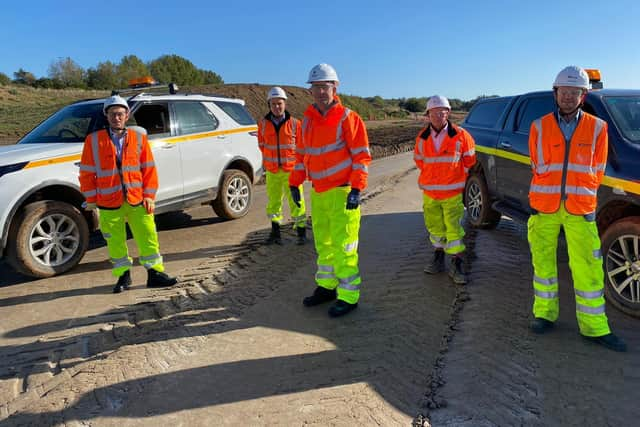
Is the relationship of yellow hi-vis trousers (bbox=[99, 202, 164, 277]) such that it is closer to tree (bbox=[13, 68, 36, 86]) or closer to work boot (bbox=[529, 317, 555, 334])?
work boot (bbox=[529, 317, 555, 334])

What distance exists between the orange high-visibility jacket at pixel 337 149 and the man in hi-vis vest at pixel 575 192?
1433 mm

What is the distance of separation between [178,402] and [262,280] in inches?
84.3

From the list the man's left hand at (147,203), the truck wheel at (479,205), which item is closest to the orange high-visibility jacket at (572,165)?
the truck wheel at (479,205)

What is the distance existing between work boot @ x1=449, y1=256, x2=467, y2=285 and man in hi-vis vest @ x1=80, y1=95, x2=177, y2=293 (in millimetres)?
3161

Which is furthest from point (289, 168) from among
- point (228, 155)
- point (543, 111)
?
point (543, 111)

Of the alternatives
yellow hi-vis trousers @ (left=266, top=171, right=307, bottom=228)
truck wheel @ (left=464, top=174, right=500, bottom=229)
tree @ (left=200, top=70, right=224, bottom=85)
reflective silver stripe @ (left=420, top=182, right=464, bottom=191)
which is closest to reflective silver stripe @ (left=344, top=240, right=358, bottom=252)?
reflective silver stripe @ (left=420, top=182, right=464, bottom=191)

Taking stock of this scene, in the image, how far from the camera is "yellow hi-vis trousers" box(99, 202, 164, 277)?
4527mm

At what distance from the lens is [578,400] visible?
2.75 metres

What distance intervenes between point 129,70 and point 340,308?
61.3 m

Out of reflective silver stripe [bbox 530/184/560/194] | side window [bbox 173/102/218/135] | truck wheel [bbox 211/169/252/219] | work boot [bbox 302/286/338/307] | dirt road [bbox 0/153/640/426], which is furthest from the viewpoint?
truck wheel [bbox 211/169/252/219]

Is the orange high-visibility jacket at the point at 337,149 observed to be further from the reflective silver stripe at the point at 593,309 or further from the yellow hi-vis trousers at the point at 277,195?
the yellow hi-vis trousers at the point at 277,195

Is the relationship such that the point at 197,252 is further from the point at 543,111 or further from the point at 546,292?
the point at 543,111

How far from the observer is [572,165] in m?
3.38

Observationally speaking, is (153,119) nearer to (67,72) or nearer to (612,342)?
(612,342)
